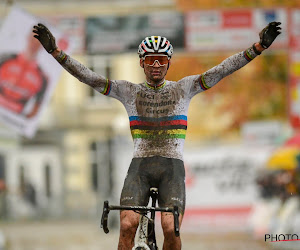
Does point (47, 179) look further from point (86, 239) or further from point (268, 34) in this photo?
point (268, 34)

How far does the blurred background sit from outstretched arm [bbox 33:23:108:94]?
5.33 meters

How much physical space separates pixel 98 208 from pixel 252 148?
13.4 meters

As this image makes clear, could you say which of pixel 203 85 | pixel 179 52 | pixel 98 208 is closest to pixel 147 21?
pixel 179 52

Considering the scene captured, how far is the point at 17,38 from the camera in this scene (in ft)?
53.7

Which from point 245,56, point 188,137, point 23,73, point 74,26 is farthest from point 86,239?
point 245,56

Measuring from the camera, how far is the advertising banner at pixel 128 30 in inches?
814

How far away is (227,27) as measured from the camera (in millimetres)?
21438

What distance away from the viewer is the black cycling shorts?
364 inches

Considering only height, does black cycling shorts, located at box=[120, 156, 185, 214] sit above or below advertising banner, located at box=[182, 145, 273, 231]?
below

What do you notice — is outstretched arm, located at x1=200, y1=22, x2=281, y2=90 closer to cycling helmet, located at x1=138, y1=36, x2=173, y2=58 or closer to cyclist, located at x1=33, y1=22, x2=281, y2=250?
cyclist, located at x1=33, y1=22, x2=281, y2=250

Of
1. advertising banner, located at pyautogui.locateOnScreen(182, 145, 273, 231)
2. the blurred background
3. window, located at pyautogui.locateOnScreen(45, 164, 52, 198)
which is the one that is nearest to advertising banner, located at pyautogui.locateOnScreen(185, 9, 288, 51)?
the blurred background

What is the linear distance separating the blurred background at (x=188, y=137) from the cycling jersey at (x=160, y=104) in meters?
5.36

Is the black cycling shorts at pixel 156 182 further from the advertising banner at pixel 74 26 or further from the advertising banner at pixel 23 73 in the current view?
the advertising banner at pixel 74 26

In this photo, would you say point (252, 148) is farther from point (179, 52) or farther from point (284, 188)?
point (179, 52)
